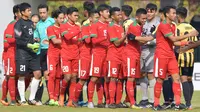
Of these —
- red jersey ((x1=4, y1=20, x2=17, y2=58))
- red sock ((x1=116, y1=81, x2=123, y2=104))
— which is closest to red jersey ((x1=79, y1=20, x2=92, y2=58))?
red sock ((x1=116, y1=81, x2=123, y2=104))

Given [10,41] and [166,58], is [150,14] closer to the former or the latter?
[166,58]

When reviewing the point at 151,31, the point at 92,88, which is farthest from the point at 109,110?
the point at 151,31

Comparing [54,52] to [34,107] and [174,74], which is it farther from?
[174,74]

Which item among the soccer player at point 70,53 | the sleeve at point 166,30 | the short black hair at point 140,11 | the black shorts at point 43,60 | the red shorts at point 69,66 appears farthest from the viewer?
the black shorts at point 43,60

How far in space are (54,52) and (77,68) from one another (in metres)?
0.60

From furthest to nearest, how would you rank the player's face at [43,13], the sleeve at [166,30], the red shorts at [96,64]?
1. the player's face at [43,13]
2. the red shorts at [96,64]
3. the sleeve at [166,30]

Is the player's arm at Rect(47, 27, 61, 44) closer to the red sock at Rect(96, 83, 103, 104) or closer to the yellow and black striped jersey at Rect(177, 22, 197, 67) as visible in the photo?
the red sock at Rect(96, 83, 103, 104)

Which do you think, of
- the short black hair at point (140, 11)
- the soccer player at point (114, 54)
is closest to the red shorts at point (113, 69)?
the soccer player at point (114, 54)

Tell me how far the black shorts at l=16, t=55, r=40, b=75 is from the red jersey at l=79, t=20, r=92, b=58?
3.33 feet

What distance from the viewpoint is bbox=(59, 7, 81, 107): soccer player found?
58.5ft

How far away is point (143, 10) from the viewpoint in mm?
17266

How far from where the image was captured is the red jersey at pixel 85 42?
58.0 feet

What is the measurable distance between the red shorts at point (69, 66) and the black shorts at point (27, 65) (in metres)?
0.62

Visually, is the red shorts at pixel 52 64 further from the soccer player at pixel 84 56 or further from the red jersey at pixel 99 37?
the red jersey at pixel 99 37
